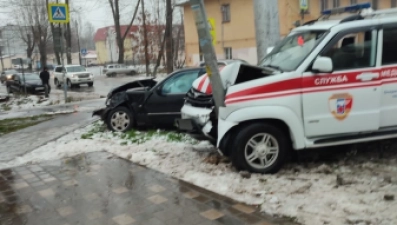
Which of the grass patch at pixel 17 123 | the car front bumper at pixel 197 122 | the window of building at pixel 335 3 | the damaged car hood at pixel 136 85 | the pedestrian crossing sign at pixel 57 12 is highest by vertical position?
the window of building at pixel 335 3

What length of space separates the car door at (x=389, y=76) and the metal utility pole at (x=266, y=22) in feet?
9.04

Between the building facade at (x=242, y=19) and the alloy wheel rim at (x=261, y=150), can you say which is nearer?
the alloy wheel rim at (x=261, y=150)

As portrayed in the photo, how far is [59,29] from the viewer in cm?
1742

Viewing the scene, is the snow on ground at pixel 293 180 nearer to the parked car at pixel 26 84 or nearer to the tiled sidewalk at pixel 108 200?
the tiled sidewalk at pixel 108 200

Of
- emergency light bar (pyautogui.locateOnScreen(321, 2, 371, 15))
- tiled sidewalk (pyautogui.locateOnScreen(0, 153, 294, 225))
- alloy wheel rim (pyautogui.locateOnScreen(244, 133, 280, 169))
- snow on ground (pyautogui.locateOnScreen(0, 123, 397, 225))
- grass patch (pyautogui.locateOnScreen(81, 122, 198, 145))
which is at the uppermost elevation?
emergency light bar (pyautogui.locateOnScreen(321, 2, 371, 15))

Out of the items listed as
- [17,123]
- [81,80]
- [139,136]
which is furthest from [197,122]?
[81,80]

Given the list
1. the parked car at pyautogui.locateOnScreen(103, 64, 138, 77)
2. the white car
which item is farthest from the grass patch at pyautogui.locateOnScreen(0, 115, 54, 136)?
the parked car at pyautogui.locateOnScreen(103, 64, 138, 77)

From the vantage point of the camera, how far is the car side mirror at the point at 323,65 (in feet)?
17.2

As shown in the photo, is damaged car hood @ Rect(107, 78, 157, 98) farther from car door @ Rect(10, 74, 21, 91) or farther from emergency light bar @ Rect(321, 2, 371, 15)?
car door @ Rect(10, 74, 21, 91)

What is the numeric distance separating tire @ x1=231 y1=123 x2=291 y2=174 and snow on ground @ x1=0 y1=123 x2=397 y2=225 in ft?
0.50

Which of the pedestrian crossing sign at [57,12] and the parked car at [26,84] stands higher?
the pedestrian crossing sign at [57,12]

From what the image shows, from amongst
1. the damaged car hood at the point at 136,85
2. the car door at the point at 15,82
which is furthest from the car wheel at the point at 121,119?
the car door at the point at 15,82

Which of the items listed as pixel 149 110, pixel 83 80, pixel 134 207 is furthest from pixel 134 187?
pixel 83 80

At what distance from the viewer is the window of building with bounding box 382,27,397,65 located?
557 cm
